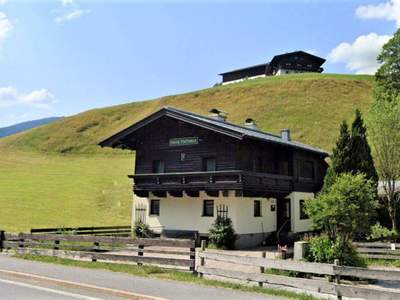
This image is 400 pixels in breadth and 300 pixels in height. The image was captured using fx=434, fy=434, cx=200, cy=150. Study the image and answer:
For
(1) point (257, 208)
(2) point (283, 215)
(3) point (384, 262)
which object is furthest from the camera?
(2) point (283, 215)

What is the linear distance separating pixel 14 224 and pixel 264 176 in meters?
19.3

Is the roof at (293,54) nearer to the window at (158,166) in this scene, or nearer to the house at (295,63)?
the house at (295,63)

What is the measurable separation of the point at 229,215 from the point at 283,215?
20.7ft

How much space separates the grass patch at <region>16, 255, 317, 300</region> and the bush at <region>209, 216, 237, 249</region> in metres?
10.2

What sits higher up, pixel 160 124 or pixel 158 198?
pixel 160 124

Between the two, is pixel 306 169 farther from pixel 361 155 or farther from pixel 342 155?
pixel 361 155

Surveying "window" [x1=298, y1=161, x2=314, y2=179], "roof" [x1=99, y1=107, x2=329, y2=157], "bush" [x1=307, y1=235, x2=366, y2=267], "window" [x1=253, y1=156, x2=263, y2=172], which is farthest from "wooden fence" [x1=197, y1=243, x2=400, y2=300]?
"window" [x1=298, y1=161, x2=314, y2=179]

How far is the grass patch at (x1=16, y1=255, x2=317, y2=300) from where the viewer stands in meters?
11.3

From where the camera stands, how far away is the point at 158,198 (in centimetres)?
2981

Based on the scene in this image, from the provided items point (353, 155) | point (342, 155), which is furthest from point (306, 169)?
point (353, 155)

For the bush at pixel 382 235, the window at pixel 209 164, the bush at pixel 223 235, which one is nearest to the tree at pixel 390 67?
the bush at pixel 382 235

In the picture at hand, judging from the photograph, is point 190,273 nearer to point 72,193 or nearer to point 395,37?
point 72,193

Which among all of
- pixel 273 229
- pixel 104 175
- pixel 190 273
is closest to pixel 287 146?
pixel 273 229

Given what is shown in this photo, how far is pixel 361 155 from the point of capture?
30391 mm
